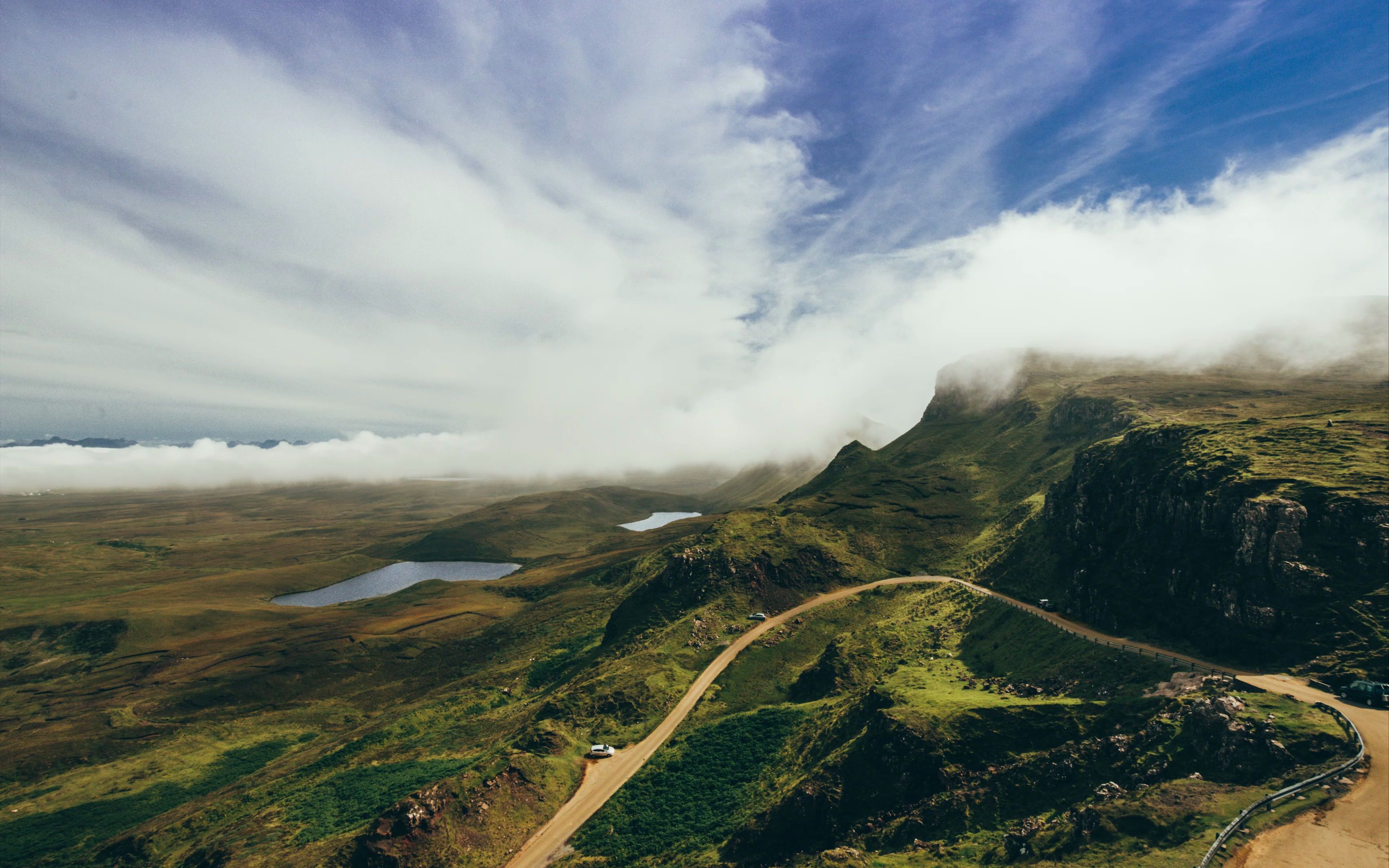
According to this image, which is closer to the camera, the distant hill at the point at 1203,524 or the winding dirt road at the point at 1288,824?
the winding dirt road at the point at 1288,824

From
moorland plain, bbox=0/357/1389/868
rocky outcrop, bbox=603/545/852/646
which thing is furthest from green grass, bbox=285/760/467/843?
rocky outcrop, bbox=603/545/852/646

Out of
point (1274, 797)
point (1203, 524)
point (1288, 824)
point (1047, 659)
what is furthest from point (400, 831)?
point (1203, 524)

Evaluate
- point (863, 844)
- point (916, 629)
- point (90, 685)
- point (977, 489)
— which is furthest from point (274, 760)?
point (977, 489)

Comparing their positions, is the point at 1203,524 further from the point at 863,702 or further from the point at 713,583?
the point at 713,583

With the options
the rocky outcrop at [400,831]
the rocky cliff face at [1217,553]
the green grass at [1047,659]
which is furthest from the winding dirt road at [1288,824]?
the rocky outcrop at [400,831]

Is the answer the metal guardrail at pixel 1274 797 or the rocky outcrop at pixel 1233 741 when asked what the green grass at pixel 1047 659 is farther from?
the metal guardrail at pixel 1274 797
